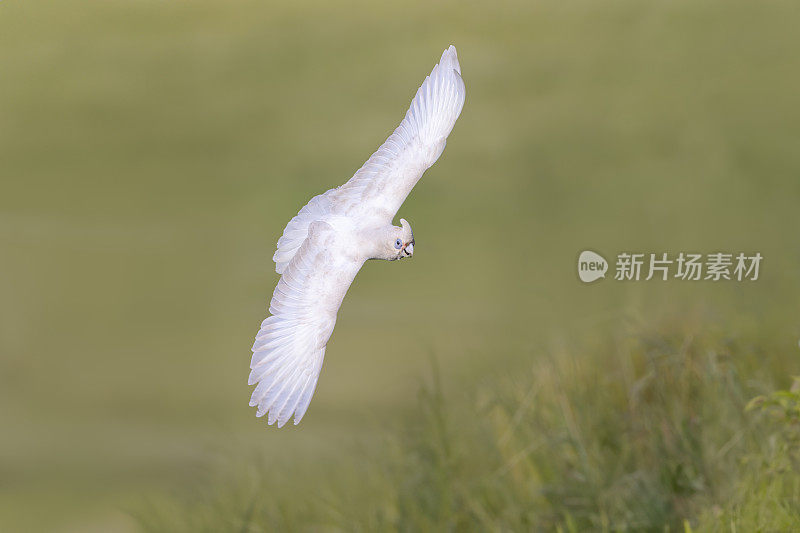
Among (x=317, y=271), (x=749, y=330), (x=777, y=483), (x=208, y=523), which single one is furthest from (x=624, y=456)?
(x=317, y=271)

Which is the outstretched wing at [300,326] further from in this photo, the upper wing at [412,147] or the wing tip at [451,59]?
the wing tip at [451,59]

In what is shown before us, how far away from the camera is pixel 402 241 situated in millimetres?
1724

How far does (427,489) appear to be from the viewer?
11.0 feet

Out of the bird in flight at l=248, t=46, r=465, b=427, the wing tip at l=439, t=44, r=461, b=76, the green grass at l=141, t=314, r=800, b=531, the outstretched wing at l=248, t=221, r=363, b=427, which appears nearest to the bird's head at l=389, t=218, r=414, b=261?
the bird in flight at l=248, t=46, r=465, b=427

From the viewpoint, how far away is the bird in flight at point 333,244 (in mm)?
1749

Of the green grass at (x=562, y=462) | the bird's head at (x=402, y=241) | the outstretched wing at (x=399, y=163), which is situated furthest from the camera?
the green grass at (x=562, y=462)

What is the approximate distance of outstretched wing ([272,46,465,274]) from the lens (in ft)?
6.49

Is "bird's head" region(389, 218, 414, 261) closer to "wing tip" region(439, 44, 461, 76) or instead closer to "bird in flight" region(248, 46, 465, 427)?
"bird in flight" region(248, 46, 465, 427)

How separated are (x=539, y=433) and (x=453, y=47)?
6.74ft

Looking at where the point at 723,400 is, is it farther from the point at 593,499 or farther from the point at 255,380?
the point at 255,380

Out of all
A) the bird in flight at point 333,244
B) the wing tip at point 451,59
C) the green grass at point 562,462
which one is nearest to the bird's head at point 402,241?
the bird in flight at point 333,244

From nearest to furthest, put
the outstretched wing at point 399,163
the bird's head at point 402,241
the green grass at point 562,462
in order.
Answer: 1. the bird's head at point 402,241
2. the outstretched wing at point 399,163
3. the green grass at point 562,462

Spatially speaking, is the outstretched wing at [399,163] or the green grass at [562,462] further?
the green grass at [562,462]

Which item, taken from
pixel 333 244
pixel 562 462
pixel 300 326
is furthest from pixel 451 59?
pixel 562 462
